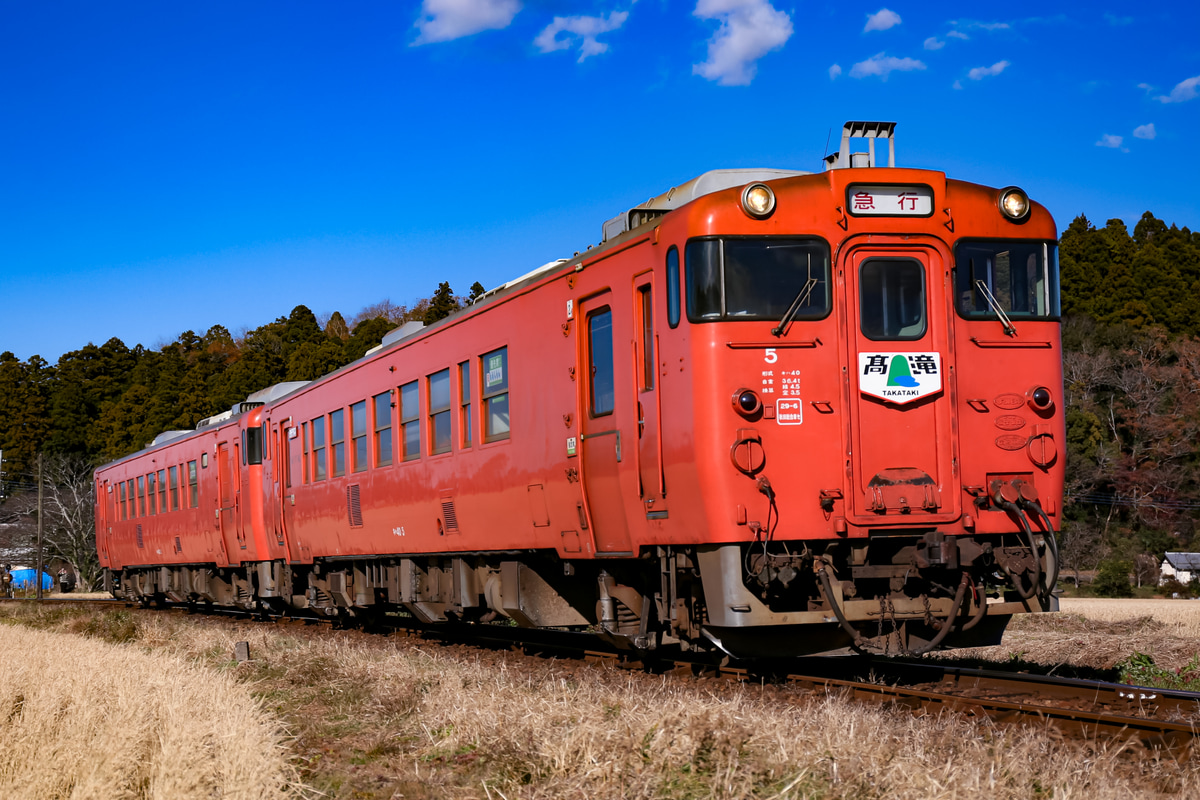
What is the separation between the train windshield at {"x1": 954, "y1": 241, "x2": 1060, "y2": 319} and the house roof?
41653mm

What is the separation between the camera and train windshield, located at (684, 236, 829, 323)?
7957 millimetres

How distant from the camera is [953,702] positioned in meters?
7.18

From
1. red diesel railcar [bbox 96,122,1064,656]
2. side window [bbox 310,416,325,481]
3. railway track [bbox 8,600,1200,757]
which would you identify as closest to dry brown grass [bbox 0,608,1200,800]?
railway track [bbox 8,600,1200,757]

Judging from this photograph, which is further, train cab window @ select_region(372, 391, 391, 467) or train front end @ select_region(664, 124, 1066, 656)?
train cab window @ select_region(372, 391, 391, 467)

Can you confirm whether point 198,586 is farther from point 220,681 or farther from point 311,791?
point 311,791

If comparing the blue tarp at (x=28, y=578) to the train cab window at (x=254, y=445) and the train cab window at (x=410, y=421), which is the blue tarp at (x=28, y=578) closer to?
the train cab window at (x=254, y=445)

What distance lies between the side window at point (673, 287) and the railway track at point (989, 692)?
102 inches

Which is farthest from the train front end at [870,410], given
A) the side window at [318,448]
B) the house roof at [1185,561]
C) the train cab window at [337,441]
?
the house roof at [1185,561]

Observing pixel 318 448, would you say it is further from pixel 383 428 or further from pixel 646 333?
pixel 646 333

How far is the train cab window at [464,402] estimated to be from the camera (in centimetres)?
1166

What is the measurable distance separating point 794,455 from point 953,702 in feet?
5.90

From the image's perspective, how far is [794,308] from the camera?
802cm

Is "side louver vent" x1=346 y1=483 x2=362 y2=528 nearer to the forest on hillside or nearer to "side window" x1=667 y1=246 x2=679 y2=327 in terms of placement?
"side window" x1=667 y1=246 x2=679 y2=327

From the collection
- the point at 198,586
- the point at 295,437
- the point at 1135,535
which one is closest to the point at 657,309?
the point at 295,437
